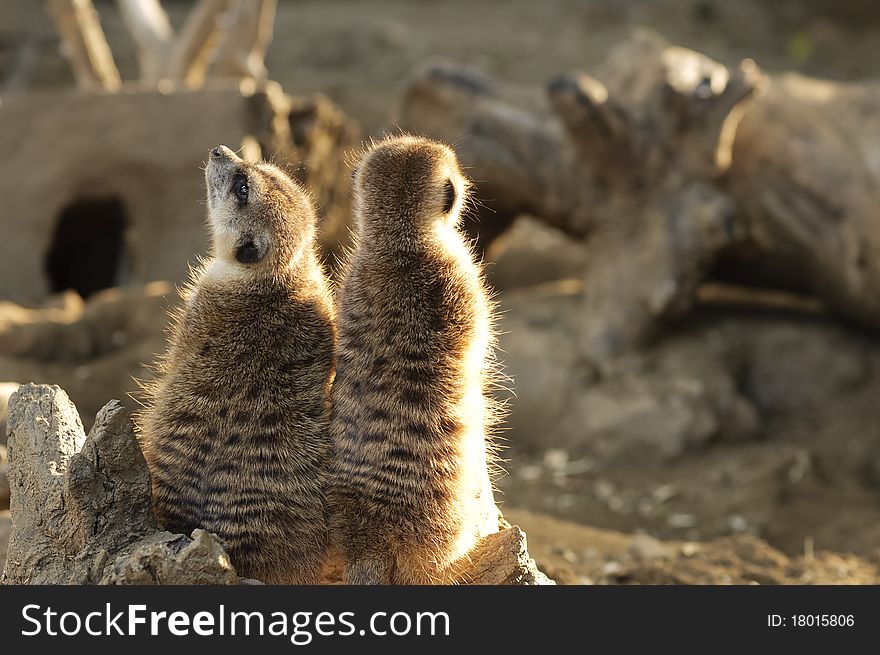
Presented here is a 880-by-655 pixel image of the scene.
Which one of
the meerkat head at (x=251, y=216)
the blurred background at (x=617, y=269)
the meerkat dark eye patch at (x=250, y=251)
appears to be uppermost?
the blurred background at (x=617, y=269)

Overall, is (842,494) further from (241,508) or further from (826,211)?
(241,508)

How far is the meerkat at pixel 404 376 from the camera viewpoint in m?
2.72

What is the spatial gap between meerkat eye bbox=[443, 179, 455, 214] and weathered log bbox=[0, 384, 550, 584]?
83 centimetres

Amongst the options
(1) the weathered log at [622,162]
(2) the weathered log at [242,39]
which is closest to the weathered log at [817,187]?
(1) the weathered log at [622,162]

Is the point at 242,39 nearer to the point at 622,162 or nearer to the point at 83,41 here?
the point at 83,41

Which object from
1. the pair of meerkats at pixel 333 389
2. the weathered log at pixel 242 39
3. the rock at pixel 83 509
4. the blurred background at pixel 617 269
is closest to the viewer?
the rock at pixel 83 509

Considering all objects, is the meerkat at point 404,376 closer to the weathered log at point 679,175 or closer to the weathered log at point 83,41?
the weathered log at point 679,175

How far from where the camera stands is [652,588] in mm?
2609

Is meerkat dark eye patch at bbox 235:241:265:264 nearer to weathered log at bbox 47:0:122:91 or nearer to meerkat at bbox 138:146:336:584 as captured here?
meerkat at bbox 138:146:336:584

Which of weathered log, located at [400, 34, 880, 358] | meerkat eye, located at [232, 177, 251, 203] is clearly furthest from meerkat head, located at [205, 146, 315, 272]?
weathered log, located at [400, 34, 880, 358]

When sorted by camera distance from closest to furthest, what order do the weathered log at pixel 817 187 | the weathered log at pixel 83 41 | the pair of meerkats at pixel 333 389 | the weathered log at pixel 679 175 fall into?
the pair of meerkats at pixel 333 389 < the weathered log at pixel 817 187 < the weathered log at pixel 679 175 < the weathered log at pixel 83 41

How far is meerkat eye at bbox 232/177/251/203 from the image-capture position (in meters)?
2.81

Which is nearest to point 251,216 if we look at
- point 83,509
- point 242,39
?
point 83,509

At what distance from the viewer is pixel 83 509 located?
9.04 feet
